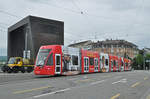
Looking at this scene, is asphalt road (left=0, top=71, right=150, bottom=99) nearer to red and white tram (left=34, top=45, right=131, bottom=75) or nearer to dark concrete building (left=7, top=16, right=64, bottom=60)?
red and white tram (left=34, top=45, right=131, bottom=75)

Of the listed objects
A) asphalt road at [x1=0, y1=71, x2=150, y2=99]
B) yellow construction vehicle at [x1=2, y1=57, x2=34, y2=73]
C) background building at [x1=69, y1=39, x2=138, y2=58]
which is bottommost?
asphalt road at [x1=0, y1=71, x2=150, y2=99]

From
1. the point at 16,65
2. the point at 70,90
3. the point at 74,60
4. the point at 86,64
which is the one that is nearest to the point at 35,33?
the point at 16,65

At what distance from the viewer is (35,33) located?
195 feet

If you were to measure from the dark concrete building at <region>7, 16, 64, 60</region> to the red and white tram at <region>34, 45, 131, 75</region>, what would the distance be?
97.3 ft

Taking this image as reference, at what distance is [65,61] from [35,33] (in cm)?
4013

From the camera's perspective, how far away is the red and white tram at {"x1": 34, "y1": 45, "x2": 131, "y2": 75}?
1895 cm

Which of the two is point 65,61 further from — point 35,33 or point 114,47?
point 114,47

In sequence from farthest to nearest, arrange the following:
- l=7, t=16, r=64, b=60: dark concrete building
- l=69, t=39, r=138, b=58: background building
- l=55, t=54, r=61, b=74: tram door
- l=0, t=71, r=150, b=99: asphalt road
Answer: l=69, t=39, r=138, b=58: background building → l=7, t=16, r=64, b=60: dark concrete building → l=55, t=54, r=61, b=74: tram door → l=0, t=71, r=150, b=99: asphalt road

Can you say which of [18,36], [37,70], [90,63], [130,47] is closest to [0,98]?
[37,70]

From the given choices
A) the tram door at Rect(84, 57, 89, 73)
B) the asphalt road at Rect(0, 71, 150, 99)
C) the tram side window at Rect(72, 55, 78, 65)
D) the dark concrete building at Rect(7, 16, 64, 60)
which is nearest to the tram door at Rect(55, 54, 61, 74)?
the tram side window at Rect(72, 55, 78, 65)

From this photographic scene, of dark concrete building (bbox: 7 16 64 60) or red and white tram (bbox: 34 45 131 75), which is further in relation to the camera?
dark concrete building (bbox: 7 16 64 60)

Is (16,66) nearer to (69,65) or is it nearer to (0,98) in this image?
(69,65)

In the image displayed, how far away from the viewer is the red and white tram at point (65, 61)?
1895cm

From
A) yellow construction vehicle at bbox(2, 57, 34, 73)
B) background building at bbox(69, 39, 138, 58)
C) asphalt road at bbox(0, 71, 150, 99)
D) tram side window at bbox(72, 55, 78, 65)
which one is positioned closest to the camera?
asphalt road at bbox(0, 71, 150, 99)
